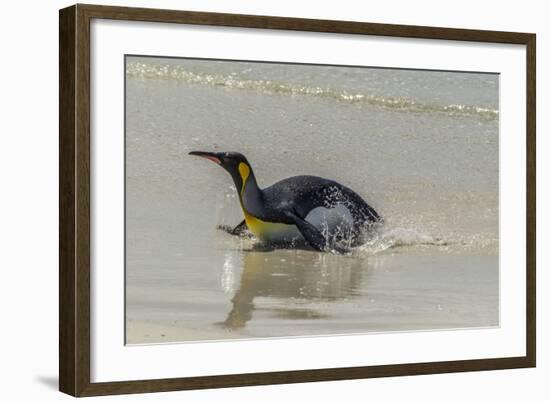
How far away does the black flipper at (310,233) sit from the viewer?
630cm

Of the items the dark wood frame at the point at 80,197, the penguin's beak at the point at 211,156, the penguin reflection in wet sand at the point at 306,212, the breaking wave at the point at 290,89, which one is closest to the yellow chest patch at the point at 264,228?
the penguin reflection in wet sand at the point at 306,212

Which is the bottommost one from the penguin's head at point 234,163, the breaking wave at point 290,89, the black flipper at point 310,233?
the black flipper at point 310,233

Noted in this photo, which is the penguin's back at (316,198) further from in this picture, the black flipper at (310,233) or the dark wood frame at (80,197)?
the dark wood frame at (80,197)

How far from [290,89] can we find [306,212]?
56 centimetres

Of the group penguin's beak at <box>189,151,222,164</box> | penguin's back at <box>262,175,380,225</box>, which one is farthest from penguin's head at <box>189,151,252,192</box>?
penguin's back at <box>262,175,380,225</box>

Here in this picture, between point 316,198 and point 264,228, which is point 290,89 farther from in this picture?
point 264,228

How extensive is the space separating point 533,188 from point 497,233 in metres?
0.28

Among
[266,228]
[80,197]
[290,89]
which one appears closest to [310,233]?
[266,228]

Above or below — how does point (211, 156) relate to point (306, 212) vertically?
above

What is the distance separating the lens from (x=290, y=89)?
6168 millimetres

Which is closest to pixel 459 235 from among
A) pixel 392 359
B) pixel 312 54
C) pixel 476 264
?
A: pixel 476 264

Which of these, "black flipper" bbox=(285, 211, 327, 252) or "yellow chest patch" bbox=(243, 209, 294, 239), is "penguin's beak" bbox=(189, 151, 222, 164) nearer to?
"yellow chest patch" bbox=(243, 209, 294, 239)

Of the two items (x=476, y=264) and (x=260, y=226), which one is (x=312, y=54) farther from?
(x=476, y=264)

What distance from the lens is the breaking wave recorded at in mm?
5879
